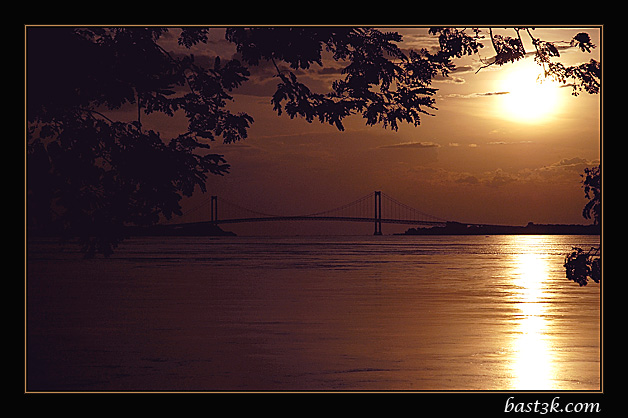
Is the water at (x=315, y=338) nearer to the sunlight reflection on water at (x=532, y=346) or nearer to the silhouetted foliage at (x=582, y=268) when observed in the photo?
the sunlight reflection on water at (x=532, y=346)

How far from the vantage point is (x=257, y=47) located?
10.0 metres

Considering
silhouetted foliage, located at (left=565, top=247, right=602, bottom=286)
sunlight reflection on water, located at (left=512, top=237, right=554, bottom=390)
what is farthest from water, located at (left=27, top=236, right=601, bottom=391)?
silhouetted foliage, located at (left=565, top=247, right=602, bottom=286)

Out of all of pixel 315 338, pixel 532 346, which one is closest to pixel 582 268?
pixel 532 346

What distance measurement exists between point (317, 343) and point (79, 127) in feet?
15.3

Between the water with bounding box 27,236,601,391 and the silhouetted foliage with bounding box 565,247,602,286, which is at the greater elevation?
the silhouetted foliage with bounding box 565,247,602,286

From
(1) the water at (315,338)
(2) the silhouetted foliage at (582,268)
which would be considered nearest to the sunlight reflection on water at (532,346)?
(1) the water at (315,338)

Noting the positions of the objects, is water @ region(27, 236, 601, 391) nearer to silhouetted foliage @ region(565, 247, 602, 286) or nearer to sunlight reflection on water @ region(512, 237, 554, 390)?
sunlight reflection on water @ region(512, 237, 554, 390)

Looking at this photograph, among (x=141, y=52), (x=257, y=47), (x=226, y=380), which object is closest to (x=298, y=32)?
(x=257, y=47)

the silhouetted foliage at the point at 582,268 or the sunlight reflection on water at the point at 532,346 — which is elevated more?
the silhouetted foliage at the point at 582,268

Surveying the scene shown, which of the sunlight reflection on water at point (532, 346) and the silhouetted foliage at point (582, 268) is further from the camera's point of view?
the silhouetted foliage at point (582, 268)

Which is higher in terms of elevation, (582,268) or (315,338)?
(582,268)

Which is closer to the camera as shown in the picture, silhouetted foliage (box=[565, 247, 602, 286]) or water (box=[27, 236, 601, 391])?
water (box=[27, 236, 601, 391])

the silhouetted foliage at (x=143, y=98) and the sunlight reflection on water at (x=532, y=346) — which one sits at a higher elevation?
the silhouetted foliage at (x=143, y=98)

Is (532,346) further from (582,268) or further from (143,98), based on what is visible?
(143,98)
